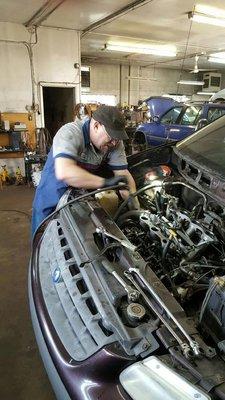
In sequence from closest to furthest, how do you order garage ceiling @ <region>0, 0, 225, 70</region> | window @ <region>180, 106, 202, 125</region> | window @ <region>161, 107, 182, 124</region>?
garage ceiling @ <region>0, 0, 225, 70</region>, window @ <region>180, 106, 202, 125</region>, window @ <region>161, 107, 182, 124</region>

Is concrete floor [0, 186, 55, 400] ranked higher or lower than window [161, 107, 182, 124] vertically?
lower

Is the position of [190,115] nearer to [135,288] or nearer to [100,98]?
[135,288]

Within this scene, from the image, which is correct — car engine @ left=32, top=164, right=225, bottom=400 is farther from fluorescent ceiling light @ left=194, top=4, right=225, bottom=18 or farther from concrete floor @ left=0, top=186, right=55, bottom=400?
fluorescent ceiling light @ left=194, top=4, right=225, bottom=18

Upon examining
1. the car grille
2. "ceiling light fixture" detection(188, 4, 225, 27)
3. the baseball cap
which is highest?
"ceiling light fixture" detection(188, 4, 225, 27)

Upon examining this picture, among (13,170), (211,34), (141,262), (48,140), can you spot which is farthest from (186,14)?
(141,262)

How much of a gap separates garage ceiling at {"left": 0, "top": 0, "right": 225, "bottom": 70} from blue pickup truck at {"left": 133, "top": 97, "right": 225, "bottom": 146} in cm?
178

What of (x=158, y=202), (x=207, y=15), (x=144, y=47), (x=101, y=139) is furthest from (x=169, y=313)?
(x=144, y=47)

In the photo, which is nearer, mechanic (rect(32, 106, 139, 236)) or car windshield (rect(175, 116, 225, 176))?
car windshield (rect(175, 116, 225, 176))

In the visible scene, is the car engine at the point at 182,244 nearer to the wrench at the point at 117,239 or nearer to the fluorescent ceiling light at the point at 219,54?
the wrench at the point at 117,239

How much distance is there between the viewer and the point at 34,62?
7496 millimetres

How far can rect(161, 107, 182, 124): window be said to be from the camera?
327 inches

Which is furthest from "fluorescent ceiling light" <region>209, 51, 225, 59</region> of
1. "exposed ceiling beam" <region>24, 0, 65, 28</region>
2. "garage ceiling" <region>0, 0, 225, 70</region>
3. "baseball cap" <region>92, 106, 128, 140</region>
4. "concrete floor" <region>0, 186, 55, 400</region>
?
"baseball cap" <region>92, 106, 128, 140</region>

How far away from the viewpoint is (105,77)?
14.4 metres

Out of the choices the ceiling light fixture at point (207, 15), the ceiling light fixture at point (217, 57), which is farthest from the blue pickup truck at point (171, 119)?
the ceiling light fixture at point (217, 57)
